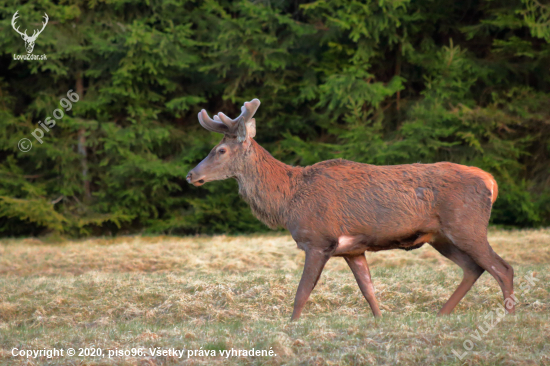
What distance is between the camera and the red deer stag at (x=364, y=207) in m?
6.24

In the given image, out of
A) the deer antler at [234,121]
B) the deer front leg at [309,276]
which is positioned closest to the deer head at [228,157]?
the deer antler at [234,121]

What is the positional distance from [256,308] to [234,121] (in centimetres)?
232

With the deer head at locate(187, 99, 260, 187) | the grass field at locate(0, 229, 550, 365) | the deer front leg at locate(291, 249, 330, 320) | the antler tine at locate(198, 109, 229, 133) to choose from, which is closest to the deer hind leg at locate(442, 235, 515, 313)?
the grass field at locate(0, 229, 550, 365)

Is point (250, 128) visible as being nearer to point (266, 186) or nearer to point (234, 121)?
point (234, 121)

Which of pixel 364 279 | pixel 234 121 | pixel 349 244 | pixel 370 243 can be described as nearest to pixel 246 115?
pixel 234 121

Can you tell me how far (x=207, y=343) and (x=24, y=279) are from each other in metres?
5.27

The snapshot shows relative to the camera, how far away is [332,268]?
33.8ft

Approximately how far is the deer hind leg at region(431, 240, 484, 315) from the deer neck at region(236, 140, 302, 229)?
1703mm

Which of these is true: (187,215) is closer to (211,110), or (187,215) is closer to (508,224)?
(211,110)

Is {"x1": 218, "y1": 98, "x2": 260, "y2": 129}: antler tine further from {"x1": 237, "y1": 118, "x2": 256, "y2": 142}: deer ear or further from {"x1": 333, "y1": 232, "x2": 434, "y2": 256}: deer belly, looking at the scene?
{"x1": 333, "y1": 232, "x2": 434, "y2": 256}: deer belly

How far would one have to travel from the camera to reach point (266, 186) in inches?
261

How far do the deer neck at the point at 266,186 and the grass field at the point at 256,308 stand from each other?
113 centimetres

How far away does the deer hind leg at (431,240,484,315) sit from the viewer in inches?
259

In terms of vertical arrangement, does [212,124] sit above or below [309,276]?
above
